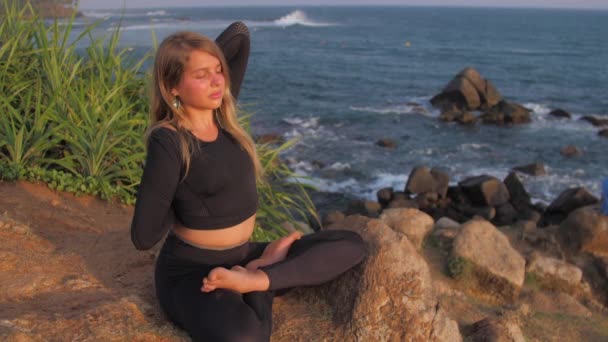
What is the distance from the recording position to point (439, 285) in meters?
6.03

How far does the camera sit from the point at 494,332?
13.5ft

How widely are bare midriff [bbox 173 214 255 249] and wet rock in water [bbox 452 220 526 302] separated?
13.1 ft

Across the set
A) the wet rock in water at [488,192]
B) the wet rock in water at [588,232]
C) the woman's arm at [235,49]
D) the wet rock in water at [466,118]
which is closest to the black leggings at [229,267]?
the woman's arm at [235,49]

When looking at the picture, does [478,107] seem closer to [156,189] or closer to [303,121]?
[303,121]

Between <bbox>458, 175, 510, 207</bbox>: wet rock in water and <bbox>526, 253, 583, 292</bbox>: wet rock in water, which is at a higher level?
<bbox>526, 253, 583, 292</bbox>: wet rock in water

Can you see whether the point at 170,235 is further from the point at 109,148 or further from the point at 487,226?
the point at 487,226

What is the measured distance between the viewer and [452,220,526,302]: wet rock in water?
20.3ft

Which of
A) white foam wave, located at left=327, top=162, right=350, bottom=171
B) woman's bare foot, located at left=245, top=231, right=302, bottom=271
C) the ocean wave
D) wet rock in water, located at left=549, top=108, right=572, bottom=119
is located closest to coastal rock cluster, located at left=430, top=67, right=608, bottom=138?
wet rock in water, located at left=549, top=108, right=572, bottom=119

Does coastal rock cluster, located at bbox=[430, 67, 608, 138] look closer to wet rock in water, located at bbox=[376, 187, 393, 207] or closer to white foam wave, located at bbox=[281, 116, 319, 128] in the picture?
white foam wave, located at bbox=[281, 116, 319, 128]

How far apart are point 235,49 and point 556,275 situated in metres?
5.11

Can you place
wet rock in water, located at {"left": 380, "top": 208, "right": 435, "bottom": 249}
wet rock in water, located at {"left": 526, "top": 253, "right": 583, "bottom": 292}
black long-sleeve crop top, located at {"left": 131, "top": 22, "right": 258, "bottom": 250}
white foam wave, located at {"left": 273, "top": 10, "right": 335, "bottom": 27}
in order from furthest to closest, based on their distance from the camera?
white foam wave, located at {"left": 273, "top": 10, "right": 335, "bottom": 27} → wet rock in water, located at {"left": 380, "top": 208, "right": 435, "bottom": 249} → wet rock in water, located at {"left": 526, "top": 253, "right": 583, "bottom": 292} → black long-sleeve crop top, located at {"left": 131, "top": 22, "right": 258, "bottom": 250}

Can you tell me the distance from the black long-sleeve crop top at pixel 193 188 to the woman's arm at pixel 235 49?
1.82 feet

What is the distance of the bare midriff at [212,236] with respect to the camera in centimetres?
287

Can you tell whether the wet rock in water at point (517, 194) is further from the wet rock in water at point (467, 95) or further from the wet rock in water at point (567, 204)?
the wet rock in water at point (467, 95)
